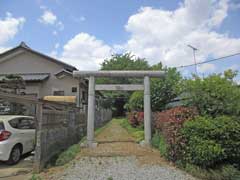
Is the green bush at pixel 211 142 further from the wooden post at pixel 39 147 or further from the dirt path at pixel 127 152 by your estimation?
the wooden post at pixel 39 147

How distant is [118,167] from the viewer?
7457 millimetres

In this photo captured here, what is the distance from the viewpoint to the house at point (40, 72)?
20.5m

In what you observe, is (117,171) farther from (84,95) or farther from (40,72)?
(40,72)

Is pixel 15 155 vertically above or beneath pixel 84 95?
beneath

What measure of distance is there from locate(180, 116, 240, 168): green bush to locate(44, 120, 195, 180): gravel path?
0.68 metres

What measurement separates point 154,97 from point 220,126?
758cm

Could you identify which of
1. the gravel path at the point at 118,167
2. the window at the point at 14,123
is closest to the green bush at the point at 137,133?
the gravel path at the point at 118,167

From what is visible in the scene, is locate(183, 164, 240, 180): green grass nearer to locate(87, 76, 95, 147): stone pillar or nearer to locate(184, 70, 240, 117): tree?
locate(184, 70, 240, 117): tree

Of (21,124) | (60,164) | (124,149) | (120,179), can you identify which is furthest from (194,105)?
(21,124)

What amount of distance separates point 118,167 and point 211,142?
2927 mm

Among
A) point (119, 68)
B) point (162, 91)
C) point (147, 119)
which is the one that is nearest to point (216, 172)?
point (147, 119)

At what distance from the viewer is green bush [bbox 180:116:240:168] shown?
6840mm

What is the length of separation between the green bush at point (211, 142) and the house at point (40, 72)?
13986 millimetres

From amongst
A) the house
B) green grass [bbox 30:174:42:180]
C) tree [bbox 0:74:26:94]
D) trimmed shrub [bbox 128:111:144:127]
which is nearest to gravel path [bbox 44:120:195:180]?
green grass [bbox 30:174:42:180]
